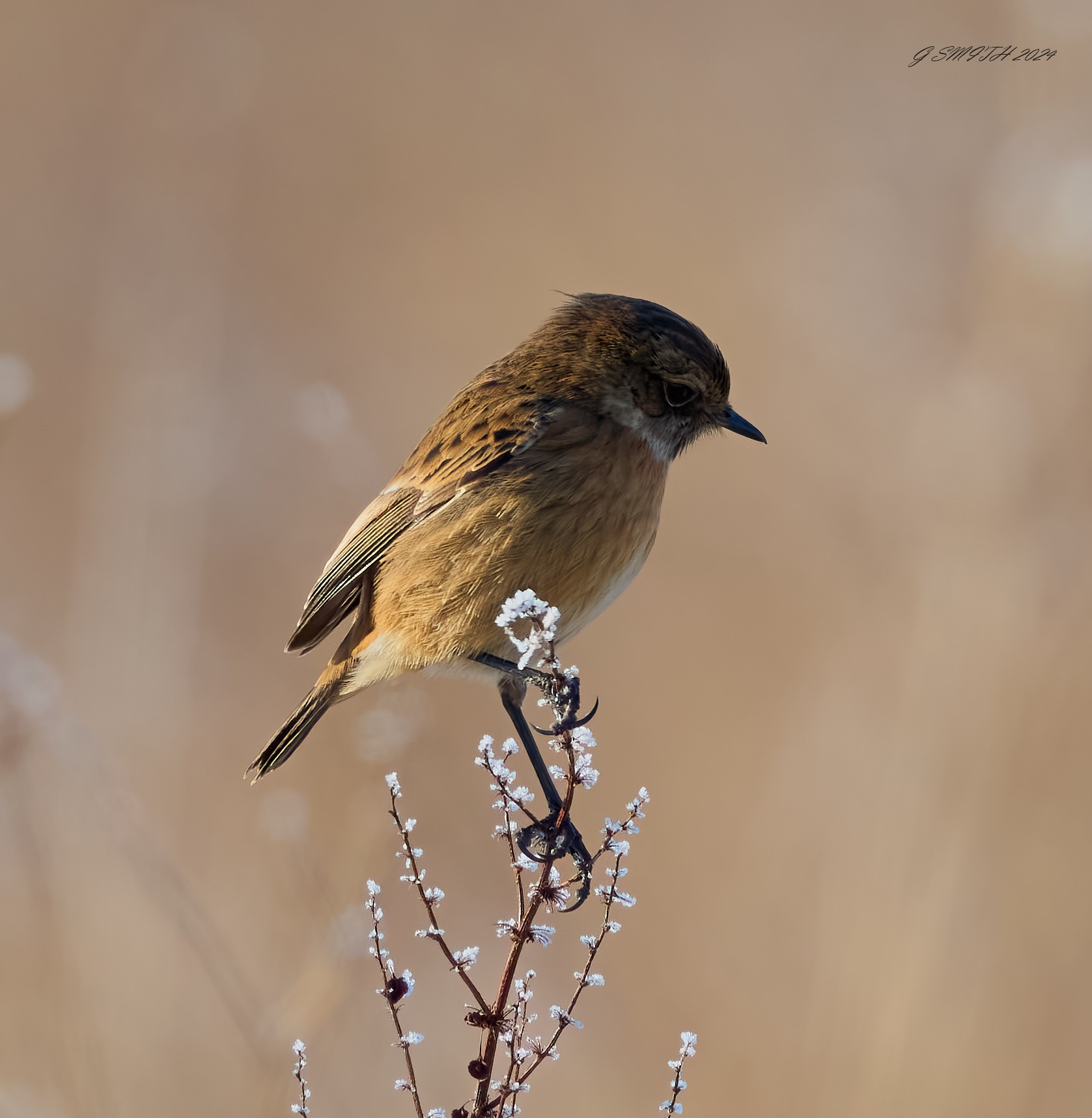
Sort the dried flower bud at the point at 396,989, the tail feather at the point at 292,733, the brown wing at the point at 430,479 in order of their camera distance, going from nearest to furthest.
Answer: the dried flower bud at the point at 396,989 < the brown wing at the point at 430,479 < the tail feather at the point at 292,733

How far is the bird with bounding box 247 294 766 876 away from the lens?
146 inches

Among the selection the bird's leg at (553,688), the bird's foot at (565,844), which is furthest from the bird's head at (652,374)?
Result: the bird's foot at (565,844)

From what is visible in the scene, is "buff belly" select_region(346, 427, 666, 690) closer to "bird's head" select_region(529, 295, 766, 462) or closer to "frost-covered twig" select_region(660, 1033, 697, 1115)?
"bird's head" select_region(529, 295, 766, 462)

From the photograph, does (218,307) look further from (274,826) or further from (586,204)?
(586,204)

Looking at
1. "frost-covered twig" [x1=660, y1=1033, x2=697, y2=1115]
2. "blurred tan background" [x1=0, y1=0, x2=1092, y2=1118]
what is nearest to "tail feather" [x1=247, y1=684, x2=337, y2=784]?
"blurred tan background" [x1=0, y1=0, x2=1092, y2=1118]

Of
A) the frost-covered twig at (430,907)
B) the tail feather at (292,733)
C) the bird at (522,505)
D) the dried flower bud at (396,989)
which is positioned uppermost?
the bird at (522,505)

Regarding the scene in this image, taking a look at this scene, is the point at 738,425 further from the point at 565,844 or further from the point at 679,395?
the point at 565,844

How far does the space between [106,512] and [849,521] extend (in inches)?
161

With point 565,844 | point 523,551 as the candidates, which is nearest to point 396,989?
point 565,844

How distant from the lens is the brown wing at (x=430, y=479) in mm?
3947

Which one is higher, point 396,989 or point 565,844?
point 565,844
